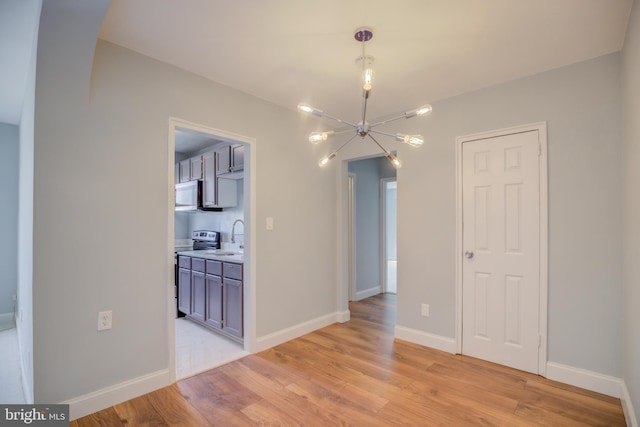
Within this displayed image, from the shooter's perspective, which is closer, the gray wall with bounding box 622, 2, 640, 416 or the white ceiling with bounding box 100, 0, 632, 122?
the gray wall with bounding box 622, 2, 640, 416

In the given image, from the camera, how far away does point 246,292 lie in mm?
3109

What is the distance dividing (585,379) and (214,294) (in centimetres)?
341

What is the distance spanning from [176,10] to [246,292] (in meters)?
2.34

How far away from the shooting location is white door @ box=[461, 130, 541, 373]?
105 inches

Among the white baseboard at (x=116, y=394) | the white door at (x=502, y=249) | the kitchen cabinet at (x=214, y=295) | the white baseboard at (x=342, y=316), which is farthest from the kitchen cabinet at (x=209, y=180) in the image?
the white door at (x=502, y=249)

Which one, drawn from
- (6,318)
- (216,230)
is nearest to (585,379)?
(216,230)

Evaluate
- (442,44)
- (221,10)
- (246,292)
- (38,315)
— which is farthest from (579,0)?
(38,315)

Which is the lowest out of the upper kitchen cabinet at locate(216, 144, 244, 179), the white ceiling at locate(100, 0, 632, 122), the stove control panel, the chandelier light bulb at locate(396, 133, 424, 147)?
the stove control panel

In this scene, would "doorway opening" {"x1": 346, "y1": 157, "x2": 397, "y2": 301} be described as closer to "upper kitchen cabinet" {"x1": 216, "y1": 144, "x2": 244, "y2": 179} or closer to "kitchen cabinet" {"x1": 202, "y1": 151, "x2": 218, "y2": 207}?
"upper kitchen cabinet" {"x1": 216, "y1": 144, "x2": 244, "y2": 179}

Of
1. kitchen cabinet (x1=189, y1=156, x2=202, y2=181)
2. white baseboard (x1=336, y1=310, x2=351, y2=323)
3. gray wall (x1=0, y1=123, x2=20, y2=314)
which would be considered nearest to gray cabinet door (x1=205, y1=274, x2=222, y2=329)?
white baseboard (x1=336, y1=310, x2=351, y2=323)

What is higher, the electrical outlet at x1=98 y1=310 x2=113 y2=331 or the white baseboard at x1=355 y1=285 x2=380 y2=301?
the electrical outlet at x1=98 y1=310 x2=113 y2=331

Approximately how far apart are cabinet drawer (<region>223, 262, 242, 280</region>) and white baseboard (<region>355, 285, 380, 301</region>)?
253 cm

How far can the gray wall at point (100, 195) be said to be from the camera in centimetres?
193

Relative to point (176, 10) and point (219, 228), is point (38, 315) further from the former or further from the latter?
point (219, 228)
